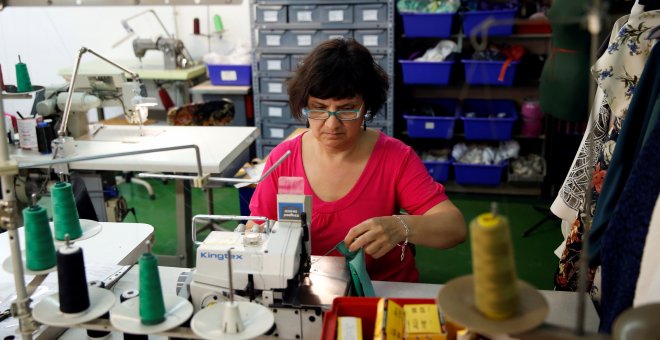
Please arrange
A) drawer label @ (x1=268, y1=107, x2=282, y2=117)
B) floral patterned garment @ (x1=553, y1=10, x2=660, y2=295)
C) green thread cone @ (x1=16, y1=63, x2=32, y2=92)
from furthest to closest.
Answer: drawer label @ (x1=268, y1=107, x2=282, y2=117) < green thread cone @ (x1=16, y1=63, x2=32, y2=92) < floral patterned garment @ (x1=553, y1=10, x2=660, y2=295)

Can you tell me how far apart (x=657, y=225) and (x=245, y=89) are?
371 centimetres

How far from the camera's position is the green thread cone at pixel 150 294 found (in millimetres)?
1148

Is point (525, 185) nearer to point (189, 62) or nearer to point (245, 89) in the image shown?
point (245, 89)

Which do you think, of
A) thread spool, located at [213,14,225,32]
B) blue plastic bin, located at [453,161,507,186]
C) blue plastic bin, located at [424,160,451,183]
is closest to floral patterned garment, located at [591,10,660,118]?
blue plastic bin, located at [453,161,507,186]

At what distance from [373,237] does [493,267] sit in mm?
788

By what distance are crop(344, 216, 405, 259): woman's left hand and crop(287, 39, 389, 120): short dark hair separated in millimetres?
407

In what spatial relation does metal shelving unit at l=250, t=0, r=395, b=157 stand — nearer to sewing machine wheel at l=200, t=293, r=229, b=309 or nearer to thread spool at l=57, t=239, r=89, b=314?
sewing machine wheel at l=200, t=293, r=229, b=309

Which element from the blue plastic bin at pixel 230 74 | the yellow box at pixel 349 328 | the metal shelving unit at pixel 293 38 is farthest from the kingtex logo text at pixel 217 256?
the blue plastic bin at pixel 230 74

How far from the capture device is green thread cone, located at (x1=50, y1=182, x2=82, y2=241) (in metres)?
1.34

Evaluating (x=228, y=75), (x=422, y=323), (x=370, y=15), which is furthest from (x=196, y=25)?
(x=422, y=323)

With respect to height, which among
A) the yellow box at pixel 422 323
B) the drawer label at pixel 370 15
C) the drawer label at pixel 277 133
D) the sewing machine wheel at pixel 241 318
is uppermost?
the drawer label at pixel 370 15

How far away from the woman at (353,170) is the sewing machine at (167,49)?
9.21 ft

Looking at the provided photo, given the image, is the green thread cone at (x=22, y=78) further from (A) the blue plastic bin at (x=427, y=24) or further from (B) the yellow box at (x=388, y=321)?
(A) the blue plastic bin at (x=427, y=24)

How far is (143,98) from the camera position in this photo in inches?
110
